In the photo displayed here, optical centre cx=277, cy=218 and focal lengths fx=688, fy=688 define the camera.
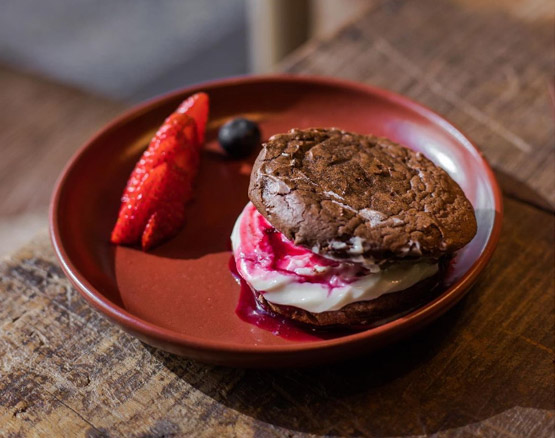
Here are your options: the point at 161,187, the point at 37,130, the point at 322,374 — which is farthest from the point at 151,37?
the point at 322,374

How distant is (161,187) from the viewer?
1.77 metres

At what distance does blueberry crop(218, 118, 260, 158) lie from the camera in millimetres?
1982

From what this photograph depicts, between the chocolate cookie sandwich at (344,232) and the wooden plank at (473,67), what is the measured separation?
0.62 m

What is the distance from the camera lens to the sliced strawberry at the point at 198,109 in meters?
1.97

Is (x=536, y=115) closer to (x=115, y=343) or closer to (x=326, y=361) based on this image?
(x=326, y=361)

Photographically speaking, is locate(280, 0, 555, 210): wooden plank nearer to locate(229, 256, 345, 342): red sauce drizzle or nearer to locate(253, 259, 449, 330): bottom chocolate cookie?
locate(253, 259, 449, 330): bottom chocolate cookie

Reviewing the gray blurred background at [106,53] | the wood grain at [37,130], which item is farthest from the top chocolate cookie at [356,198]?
the wood grain at [37,130]

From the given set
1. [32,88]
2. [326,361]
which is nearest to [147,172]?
[326,361]

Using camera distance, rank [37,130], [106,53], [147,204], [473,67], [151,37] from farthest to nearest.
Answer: [151,37]
[106,53]
[37,130]
[473,67]
[147,204]

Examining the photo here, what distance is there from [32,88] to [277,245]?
3086mm

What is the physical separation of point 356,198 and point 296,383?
1.35 feet

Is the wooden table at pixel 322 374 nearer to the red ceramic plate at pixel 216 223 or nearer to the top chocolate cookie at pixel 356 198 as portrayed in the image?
the red ceramic plate at pixel 216 223

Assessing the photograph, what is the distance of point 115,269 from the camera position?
5.56ft

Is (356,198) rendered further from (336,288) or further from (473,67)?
(473,67)
